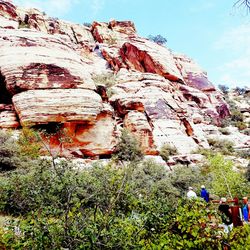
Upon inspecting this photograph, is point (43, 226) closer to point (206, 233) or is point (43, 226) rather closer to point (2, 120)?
point (206, 233)

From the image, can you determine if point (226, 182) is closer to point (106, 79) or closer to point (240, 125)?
point (106, 79)

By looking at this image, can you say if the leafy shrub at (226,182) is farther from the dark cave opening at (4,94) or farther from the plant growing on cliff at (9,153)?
A: the dark cave opening at (4,94)

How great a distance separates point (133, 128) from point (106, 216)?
66.5ft

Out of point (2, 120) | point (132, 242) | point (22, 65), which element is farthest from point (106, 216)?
point (22, 65)

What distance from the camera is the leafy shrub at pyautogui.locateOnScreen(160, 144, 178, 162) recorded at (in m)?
23.4

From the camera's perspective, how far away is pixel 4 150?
17.2 meters

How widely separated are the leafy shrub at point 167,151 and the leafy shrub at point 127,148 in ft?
5.60

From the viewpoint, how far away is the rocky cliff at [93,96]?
2014cm

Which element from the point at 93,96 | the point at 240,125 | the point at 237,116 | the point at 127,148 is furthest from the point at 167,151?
the point at 237,116

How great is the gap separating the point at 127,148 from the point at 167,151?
3508mm

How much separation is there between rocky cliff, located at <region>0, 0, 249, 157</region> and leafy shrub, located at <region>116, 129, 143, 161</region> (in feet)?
1.93

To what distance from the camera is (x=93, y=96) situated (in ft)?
70.5

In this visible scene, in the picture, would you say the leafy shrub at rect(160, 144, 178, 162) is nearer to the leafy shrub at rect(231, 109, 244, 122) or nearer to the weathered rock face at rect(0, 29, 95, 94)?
the weathered rock face at rect(0, 29, 95, 94)

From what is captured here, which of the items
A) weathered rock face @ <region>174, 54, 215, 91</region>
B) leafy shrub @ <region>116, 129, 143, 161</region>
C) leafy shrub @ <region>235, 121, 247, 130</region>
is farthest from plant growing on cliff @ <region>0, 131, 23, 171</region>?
leafy shrub @ <region>235, 121, 247, 130</region>
